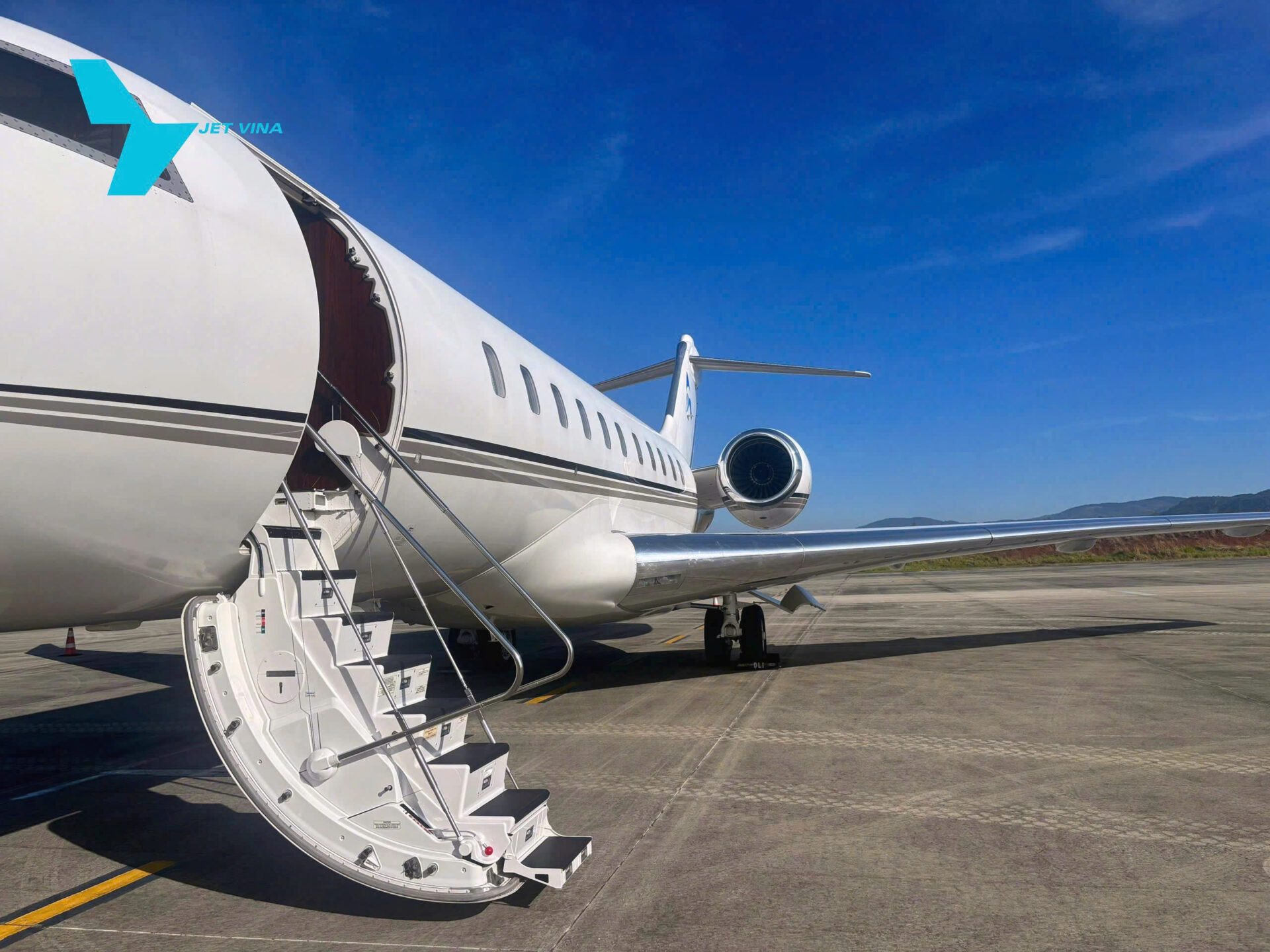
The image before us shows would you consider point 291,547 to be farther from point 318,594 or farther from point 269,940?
point 269,940

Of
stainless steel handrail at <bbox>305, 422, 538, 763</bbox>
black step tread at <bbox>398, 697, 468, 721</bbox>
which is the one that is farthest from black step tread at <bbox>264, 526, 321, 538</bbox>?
black step tread at <bbox>398, 697, 468, 721</bbox>

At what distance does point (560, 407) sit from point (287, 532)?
3.86 metres

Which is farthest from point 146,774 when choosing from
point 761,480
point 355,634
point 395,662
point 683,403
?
point 683,403

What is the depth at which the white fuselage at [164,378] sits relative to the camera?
9.42ft

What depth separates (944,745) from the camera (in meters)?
6.22

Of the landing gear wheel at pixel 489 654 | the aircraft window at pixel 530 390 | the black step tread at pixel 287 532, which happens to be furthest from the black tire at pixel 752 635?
the black step tread at pixel 287 532

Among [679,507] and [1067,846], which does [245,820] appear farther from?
[679,507]

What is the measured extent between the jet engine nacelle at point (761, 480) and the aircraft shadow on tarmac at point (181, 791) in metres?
2.71

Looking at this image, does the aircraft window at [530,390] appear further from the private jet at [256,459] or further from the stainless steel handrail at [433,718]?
the stainless steel handrail at [433,718]

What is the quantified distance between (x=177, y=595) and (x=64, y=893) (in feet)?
4.83

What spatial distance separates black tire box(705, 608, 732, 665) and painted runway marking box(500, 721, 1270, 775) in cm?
355

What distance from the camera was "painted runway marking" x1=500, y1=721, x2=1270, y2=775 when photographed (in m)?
5.59

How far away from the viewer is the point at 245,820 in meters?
4.98

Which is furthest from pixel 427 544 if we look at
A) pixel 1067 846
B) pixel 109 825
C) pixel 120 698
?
pixel 120 698
